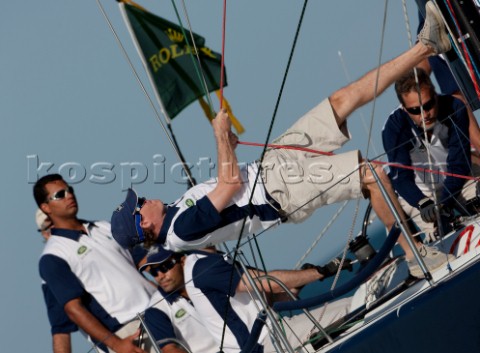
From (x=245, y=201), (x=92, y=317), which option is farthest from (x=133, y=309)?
(x=245, y=201)

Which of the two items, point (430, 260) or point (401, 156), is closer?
point (430, 260)

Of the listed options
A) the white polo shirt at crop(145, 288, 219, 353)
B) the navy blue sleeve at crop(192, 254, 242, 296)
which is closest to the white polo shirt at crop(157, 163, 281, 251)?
the navy blue sleeve at crop(192, 254, 242, 296)

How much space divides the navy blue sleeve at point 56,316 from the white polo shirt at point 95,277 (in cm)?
12

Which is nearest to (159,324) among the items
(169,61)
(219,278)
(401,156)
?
(219,278)

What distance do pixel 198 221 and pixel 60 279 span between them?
1.09 meters

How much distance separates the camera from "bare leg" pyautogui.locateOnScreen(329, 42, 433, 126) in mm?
3886

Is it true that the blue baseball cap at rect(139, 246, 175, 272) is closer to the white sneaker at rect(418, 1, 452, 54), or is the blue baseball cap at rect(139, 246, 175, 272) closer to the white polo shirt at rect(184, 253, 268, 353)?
the white polo shirt at rect(184, 253, 268, 353)

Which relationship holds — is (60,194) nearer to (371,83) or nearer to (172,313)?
(172,313)

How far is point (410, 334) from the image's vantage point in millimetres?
3557

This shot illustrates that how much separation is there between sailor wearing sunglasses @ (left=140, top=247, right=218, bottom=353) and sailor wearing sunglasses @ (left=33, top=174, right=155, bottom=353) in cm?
20

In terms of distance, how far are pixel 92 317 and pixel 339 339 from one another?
1.39m

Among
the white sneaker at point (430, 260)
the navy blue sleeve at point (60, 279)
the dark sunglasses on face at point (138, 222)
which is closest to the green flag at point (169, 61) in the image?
the navy blue sleeve at point (60, 279)

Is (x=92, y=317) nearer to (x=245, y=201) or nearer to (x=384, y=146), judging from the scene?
(x=245, y=201)

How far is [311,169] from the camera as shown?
402 centimetres
